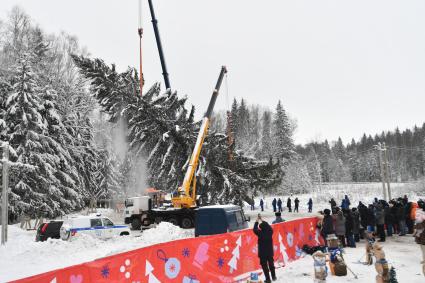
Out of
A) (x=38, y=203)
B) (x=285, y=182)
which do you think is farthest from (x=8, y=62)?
(x=285, y=182)

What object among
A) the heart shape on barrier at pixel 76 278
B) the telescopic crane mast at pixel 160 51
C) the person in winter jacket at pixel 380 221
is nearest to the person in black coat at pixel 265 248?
the heart shape on barrier at pixel 76 278

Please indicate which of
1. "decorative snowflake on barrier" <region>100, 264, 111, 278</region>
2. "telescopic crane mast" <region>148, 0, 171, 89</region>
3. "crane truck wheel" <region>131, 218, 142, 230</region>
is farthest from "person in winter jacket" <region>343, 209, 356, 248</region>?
"telescopic crane mast" <region>148, 0, 171, 89</region>

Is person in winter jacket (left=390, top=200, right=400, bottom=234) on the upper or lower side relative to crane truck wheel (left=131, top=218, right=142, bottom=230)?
upper

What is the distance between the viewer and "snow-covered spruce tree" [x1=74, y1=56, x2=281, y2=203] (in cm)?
3136

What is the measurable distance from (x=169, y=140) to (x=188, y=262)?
80.9 ft

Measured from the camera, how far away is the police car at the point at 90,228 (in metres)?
18.1

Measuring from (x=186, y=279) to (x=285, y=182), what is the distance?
58.5 metres

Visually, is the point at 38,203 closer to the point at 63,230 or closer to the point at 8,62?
the point at 63,230

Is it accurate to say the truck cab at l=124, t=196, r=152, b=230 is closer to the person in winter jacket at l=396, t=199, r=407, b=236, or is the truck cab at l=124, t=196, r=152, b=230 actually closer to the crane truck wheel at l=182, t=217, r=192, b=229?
the crane truck wheel at l=182, t=217, r=192, b=229

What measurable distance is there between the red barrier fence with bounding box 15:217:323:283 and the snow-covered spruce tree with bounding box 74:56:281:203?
19.0 m

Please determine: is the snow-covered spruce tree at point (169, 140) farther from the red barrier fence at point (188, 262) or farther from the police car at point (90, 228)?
the red barrier fence at point (188, 262)

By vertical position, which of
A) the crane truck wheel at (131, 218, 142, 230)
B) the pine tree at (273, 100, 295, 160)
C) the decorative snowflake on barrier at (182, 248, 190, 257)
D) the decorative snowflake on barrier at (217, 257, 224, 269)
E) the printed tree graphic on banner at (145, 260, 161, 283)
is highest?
the pine tree at (273, 100, 295, 160)

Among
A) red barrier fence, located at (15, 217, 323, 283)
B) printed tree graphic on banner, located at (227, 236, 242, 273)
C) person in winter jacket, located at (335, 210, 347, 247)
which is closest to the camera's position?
red barrier fence, located at (15, 217, 323, 283)

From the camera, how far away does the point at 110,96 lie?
31.7 m
